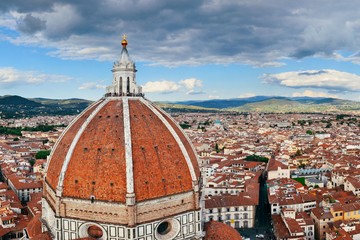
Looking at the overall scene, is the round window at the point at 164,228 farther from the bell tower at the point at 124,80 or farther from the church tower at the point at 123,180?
the bell tower at the point at 124,80

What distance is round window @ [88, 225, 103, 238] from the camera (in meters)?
22.5

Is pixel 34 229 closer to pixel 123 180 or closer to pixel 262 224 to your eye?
pixel 123 180

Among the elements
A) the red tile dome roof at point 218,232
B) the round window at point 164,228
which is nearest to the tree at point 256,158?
the red tile dome roof at point 218,232

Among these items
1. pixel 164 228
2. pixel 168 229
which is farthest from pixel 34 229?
pixel 168 229

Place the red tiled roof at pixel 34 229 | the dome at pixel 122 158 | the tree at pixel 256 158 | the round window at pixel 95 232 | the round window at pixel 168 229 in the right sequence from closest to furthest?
the dome at pixel 122 158 → the round window at pixel 95 232 → the round window at pixel 168 229 → the red tiled roof at pixel 34 229 → the tree at pixel 256 158

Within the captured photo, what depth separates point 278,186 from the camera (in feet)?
175

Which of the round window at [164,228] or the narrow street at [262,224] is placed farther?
the narrow street at [262,224]

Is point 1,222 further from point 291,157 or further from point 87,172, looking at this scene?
point 291,157

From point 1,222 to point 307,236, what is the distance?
2985 centimetres

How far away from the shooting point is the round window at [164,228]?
22.9 meters

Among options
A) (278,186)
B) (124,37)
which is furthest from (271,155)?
(124,37)

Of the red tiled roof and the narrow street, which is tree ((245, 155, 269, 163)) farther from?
the red tiled roof

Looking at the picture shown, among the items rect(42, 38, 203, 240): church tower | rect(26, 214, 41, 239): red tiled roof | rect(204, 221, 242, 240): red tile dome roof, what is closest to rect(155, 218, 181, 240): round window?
rect(42, 38, 203, 240): church tower

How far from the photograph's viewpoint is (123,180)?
70.3ft
